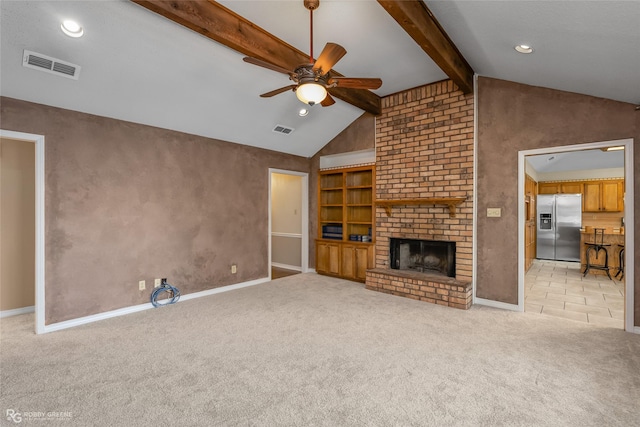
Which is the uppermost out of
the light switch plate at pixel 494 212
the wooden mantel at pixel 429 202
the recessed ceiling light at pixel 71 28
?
the recessed ceiling light at pixel 71 28

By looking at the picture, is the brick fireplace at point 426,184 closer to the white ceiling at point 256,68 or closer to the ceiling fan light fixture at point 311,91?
the white ceiling at point 256,68

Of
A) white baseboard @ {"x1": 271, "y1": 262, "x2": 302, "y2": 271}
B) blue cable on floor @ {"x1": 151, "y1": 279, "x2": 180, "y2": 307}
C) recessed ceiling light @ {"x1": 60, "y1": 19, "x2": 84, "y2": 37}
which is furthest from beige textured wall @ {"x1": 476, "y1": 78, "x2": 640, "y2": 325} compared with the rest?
recessed ceiling light @ {"x1": 60, "y1": 19, "x2": 84, "y2": 37}

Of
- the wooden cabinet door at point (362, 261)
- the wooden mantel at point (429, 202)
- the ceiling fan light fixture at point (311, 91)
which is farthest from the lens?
the wooden cabinet door at point (362, 261)

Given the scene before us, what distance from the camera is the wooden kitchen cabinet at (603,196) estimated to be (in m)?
7.12

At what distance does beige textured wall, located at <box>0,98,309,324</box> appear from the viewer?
135 inches

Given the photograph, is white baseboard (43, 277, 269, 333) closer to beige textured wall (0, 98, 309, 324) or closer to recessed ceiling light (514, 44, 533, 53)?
beige textured wall (0, 98, 309, 324)

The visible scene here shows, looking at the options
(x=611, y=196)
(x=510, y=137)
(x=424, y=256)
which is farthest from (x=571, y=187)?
(x=424, y=256)

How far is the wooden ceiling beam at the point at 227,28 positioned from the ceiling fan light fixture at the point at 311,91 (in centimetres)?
87

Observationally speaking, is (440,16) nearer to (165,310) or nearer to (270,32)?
(270,32)

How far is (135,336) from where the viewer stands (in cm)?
319

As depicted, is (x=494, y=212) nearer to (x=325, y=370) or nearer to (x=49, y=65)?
(x=325, y=370)

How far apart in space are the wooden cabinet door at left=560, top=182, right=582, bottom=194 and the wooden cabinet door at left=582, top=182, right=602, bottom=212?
115mm

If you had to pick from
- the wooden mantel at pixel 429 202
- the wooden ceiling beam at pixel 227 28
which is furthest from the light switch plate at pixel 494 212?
the wooden ceiling beam at pixel 227 28

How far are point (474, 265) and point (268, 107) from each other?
374cm
